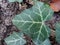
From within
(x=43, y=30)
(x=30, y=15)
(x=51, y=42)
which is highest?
(x=30, y=15)

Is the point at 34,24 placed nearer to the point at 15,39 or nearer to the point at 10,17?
the point at 15,39

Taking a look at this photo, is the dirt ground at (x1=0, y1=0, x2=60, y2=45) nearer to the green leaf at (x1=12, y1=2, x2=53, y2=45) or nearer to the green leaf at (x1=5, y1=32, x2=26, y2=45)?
the green leaf at (x1=5, y1=32, x2=26, y2=45)

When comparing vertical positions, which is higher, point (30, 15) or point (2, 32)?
point (30, 15)

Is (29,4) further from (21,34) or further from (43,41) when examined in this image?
(43,41)

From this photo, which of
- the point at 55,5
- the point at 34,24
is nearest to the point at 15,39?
the point at 34,24

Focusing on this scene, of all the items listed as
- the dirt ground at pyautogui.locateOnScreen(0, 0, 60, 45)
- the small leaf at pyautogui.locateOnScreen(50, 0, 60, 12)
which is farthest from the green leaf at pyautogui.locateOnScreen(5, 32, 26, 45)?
the small leaf at pyautogui.locateOnScreen(50, 0, 60, 12)

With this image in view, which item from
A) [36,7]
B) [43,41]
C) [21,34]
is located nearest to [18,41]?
[21,34]
